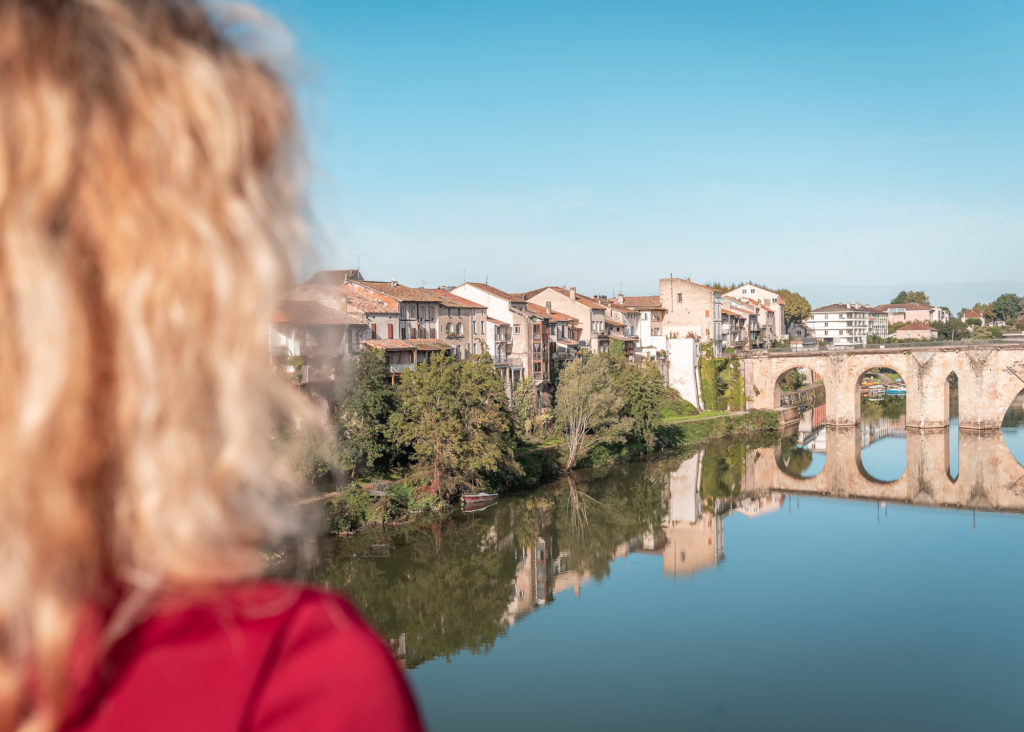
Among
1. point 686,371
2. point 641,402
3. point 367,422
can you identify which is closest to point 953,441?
point 686,371

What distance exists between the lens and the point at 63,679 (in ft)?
1.91

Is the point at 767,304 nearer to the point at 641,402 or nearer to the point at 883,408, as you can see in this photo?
the point at 883,408

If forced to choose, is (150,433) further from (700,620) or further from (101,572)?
(700,620)

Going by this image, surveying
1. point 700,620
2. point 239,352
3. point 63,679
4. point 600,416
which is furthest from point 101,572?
point 600,416

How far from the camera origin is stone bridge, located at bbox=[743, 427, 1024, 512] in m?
26.6

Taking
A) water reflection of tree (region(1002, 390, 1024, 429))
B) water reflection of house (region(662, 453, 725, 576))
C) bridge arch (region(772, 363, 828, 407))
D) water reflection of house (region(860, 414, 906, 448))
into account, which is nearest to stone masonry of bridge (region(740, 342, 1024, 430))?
bridge arch (region(772, 363, 828, 407))

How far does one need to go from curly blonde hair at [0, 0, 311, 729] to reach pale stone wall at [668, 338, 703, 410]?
4318cm

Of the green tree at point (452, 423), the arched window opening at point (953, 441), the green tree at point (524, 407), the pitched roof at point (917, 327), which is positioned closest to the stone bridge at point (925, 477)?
the arched window opening at point (953, 441)

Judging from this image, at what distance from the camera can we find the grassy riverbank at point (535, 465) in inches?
799

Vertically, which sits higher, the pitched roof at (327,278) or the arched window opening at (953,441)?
the pitched roof at (327,278)

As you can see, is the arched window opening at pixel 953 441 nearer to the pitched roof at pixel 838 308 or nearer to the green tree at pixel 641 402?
the green tree at pixel 641 402

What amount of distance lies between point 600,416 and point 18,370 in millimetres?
28015

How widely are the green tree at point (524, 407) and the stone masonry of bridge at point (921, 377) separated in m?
17.3

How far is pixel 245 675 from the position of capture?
0.59m
